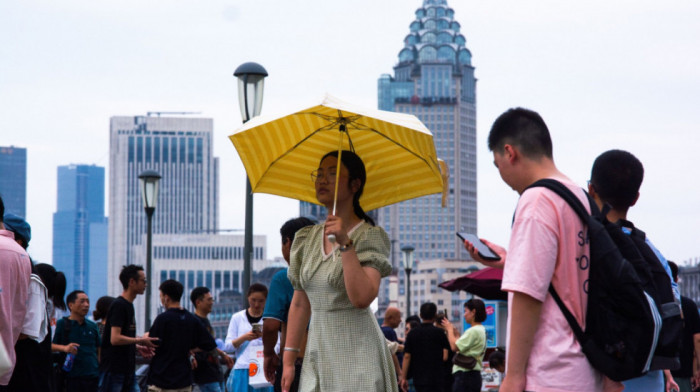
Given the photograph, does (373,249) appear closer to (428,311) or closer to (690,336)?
(690,336)

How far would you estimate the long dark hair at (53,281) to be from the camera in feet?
25.3

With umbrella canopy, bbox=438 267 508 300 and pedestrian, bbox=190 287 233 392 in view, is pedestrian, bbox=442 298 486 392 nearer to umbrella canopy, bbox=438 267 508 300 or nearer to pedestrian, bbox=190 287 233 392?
umbrella canopy, bbox=438 267 508 300

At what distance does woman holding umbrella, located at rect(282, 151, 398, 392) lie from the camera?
15.3 feet

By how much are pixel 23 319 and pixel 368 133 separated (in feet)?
6.46

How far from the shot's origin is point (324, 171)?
5.14m

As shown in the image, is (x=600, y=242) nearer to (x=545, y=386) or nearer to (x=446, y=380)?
(x=545, y=386)

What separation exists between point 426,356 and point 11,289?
7645mm

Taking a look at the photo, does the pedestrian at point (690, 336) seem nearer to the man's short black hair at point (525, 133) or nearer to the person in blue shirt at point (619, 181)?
the person in blue shirt at point (619, 181)

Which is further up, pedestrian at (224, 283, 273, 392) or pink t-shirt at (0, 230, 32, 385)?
pink t-shirt at (0, 230, 32, 385)

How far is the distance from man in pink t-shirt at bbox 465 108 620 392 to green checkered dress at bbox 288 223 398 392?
48.8 inches

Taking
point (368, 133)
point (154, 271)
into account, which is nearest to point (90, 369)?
point (368, 133)

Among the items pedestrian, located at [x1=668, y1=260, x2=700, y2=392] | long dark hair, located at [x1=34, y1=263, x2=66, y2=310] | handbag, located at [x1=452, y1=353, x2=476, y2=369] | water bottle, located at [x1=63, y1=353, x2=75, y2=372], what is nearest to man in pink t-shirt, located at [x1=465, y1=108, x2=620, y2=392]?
pedestrian, located at [x1=668, y1=260, x2=700, y2=392]

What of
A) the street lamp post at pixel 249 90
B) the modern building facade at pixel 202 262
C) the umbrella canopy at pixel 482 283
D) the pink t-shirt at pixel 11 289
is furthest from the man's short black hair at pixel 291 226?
the modern building facade at pixel 202 262

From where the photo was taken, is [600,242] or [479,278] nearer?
[600,242]
